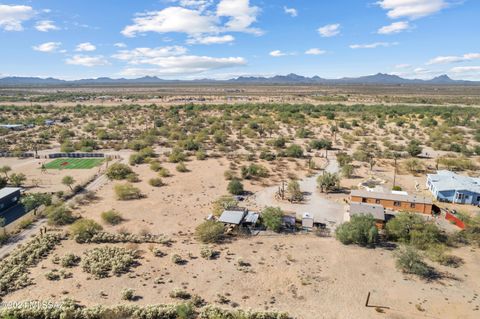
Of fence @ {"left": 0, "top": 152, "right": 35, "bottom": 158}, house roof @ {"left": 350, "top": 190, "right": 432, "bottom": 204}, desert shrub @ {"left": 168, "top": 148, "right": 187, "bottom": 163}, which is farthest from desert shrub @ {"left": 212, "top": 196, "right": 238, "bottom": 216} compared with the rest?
fence @ {"left": 0, "top": 152, "right": 35, "bottom": 158}

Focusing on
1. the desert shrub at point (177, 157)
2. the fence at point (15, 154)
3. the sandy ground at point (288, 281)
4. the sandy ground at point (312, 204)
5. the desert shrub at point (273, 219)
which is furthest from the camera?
the fence at point (15, 154)

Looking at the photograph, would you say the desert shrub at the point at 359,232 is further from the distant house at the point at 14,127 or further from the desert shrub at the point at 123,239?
the distant house at the point at 14,127

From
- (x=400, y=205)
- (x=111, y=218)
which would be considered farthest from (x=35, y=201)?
(x=400, y=205)

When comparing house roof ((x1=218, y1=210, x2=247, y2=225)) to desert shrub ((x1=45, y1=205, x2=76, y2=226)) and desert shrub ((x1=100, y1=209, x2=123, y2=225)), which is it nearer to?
desert shrub ((x1=100, y1=209, x2=123, y2=225))

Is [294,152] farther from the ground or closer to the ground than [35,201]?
farther from the ground

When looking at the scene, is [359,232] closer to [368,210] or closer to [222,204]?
[368,210]

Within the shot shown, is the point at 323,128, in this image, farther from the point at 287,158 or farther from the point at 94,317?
the point at 94,317

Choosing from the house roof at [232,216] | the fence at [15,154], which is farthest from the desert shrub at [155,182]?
the fence at [15,154]
